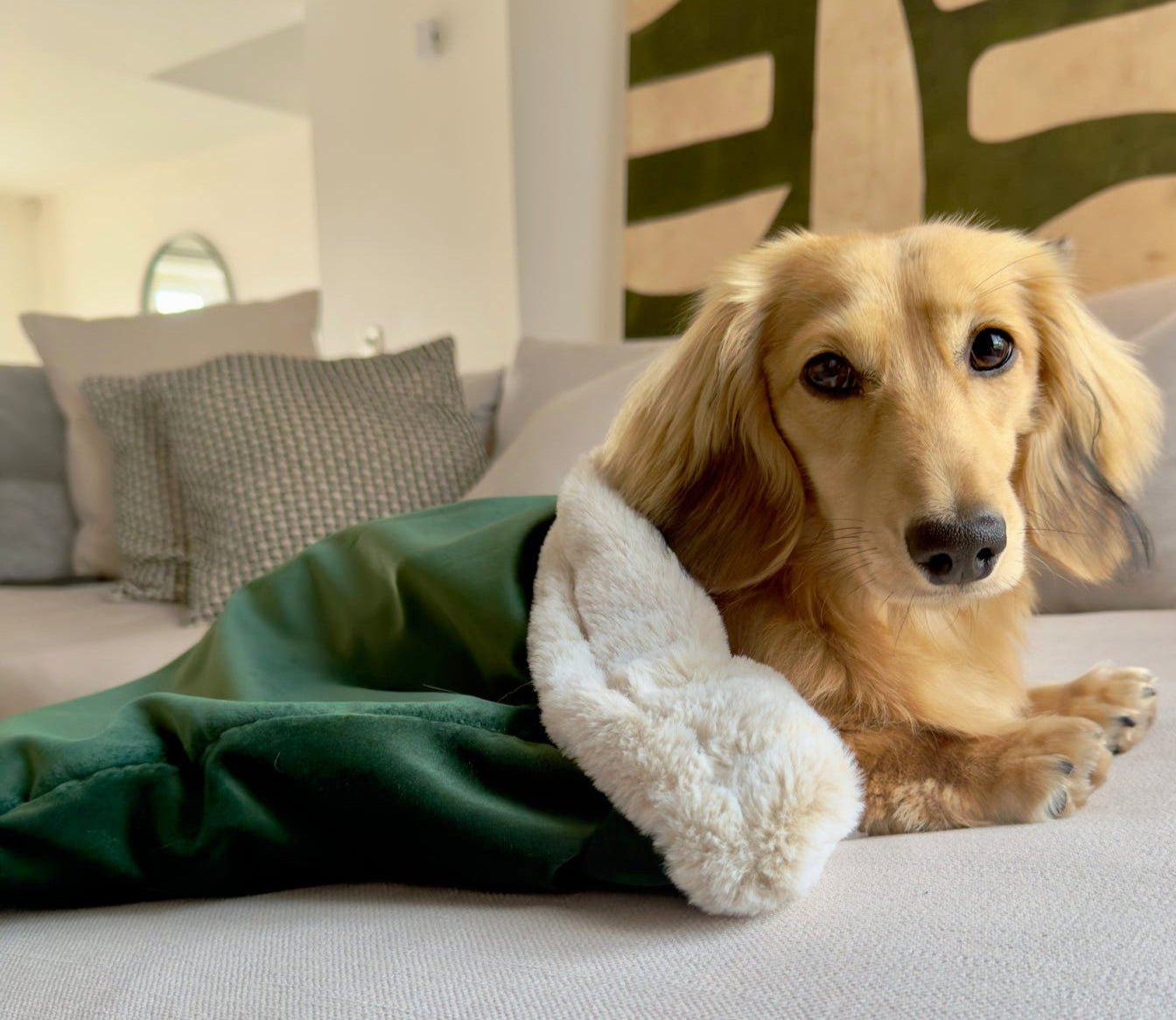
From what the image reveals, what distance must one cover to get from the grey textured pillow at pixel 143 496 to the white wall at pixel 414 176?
2.04m

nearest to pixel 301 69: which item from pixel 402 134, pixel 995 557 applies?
pixel 402 134

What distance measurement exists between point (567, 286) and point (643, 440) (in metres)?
2.86

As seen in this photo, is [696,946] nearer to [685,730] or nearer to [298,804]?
[685,730]

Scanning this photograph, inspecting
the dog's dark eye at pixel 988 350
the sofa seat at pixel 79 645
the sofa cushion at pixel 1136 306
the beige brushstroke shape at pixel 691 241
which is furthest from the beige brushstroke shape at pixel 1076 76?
the sofa seat at pixel 79 645

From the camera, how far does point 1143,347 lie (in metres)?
1.62

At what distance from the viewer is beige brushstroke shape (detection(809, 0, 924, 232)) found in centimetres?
273

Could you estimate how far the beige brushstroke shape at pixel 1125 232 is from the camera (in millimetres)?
2330

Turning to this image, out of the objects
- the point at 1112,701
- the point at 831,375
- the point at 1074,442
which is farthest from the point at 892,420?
the point at 1112,701

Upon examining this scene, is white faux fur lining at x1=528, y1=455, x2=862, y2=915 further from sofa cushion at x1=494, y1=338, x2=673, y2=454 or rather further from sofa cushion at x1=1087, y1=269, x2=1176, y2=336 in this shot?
sofa cushion at x1=494, y1=338, x2=673, y2=454

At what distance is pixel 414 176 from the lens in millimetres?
4789

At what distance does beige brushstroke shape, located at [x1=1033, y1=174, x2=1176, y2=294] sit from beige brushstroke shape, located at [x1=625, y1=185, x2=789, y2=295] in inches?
33.4

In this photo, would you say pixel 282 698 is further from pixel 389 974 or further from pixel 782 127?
pixel 782 127

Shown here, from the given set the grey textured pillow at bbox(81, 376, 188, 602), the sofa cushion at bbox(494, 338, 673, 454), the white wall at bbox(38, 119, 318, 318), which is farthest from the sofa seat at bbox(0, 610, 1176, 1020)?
the white wall at bbox(38, 119, 318, 318)

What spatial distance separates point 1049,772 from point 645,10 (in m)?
3.04
